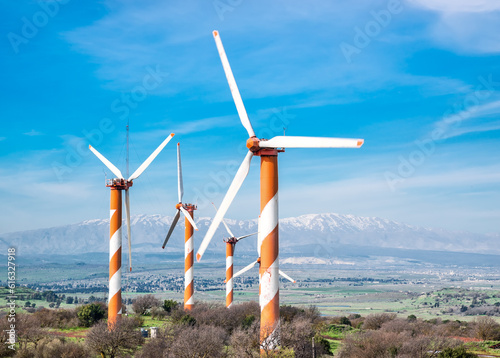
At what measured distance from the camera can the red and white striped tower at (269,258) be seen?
111 ft

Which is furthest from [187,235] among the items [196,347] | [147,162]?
[196,347]

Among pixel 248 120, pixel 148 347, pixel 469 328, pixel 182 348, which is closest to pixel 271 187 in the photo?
pixel 248 120

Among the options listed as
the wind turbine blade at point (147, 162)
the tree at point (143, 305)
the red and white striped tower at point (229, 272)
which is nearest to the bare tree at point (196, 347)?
the wind turbine blade at point (147, 162)

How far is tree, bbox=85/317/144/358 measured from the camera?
44.4 m

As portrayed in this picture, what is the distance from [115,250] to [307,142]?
2777cm

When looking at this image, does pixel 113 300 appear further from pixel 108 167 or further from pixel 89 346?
pixel 108 167

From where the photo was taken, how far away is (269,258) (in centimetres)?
3403

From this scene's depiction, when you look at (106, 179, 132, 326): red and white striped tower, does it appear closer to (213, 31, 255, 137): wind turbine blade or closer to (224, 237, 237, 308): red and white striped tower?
(213, 31, 255, 137): wind turbine blade

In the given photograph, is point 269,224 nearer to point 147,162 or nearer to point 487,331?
point 147,162

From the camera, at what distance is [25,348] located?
145 ft

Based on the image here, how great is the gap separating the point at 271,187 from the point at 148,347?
17432 millimetres

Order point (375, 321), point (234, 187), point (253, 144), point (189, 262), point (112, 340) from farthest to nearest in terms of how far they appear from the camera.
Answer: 1. point (189, 262)
2. point (375, 321)
3. point (112, 340)
4. point (234, 187)
5. point (253, 144)

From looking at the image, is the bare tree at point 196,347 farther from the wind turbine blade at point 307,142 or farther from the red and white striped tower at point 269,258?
the wind turbine blade at point 307,142

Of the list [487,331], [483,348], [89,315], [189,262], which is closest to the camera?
[483,348]
